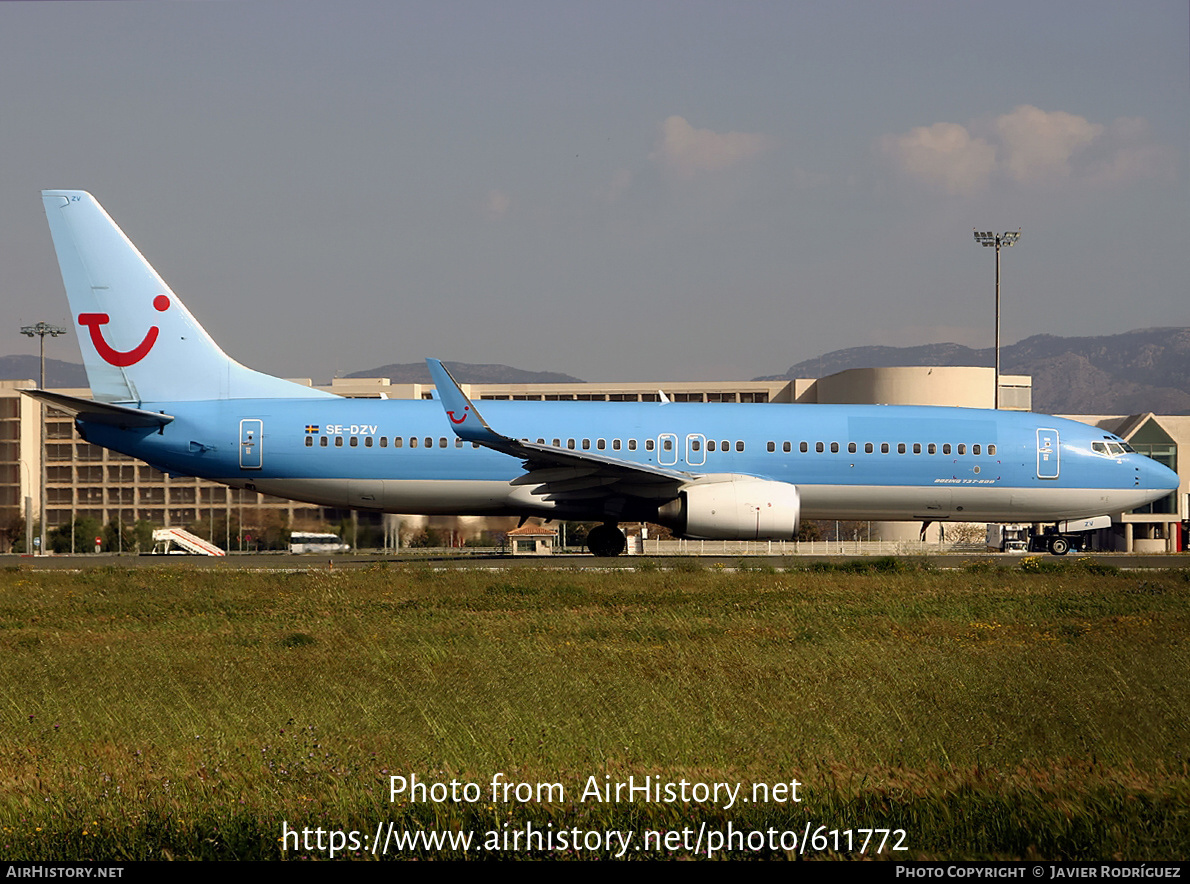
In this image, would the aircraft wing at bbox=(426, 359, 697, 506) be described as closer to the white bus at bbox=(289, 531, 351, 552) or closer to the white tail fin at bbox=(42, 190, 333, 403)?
the white tail fin at bbox=(42, 190, 333, 403)

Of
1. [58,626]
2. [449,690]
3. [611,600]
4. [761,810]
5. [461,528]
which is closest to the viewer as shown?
[761,810]

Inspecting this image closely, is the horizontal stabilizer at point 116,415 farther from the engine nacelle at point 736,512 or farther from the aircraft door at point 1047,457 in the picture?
the aircraft door at point 1047,457

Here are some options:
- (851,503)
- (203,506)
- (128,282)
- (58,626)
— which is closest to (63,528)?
(203,506)

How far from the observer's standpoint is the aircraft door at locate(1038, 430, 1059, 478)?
2888cm

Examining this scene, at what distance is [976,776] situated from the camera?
20.5 ft

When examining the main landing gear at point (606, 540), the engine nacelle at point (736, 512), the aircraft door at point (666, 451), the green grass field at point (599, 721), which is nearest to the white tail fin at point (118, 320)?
the main landing gear at point (606, 540)

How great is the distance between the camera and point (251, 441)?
2756cm

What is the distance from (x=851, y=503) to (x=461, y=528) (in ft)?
46.6

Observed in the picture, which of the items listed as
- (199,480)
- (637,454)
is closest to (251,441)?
(637,454)

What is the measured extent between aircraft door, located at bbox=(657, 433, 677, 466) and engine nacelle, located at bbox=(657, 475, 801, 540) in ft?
4.79

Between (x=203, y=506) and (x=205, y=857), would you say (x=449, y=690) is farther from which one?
(x=203, y=506)

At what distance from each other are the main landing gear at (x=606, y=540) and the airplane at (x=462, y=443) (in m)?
1.11

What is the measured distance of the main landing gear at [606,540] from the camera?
97.0 ft

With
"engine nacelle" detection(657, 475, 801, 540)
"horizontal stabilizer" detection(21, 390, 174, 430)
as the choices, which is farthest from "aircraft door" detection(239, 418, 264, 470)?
A: "engine nacelle" detection(657, 475, 801, 540)
